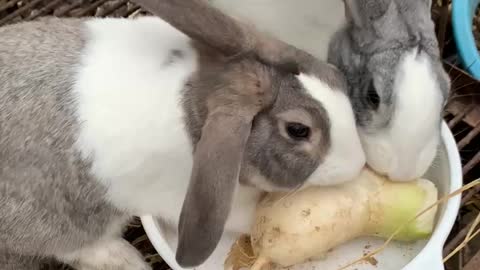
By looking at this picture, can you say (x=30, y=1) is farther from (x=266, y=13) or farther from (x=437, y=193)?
(x=437, y=193)

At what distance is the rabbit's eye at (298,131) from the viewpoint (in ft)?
4.32

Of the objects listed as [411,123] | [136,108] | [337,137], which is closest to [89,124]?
[136,108]

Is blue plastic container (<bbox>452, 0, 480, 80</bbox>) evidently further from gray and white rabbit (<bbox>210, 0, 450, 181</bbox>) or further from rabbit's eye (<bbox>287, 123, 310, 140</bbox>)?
rabbit's eye (<bbox>287, 123, 310, 140</bbox>)

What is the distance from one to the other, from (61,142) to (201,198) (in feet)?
1.19

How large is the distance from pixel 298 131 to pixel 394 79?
6.8 inches

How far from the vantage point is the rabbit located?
1265mm

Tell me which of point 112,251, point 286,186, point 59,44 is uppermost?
point 59,44

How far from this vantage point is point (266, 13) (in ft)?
5.39

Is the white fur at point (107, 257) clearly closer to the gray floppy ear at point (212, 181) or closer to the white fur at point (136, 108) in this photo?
the white fur at point (136, 108)

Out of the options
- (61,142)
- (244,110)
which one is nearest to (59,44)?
(61,142)

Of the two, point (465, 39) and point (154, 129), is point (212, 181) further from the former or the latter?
point (465, 39)

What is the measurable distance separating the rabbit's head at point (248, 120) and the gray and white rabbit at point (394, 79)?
5cm

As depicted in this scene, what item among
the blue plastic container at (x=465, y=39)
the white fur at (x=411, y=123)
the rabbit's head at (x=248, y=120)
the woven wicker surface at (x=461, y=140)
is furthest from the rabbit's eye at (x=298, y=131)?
the blue plastic container at (x=465, y=39)

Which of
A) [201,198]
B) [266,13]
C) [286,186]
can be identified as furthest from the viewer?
[266,13]
